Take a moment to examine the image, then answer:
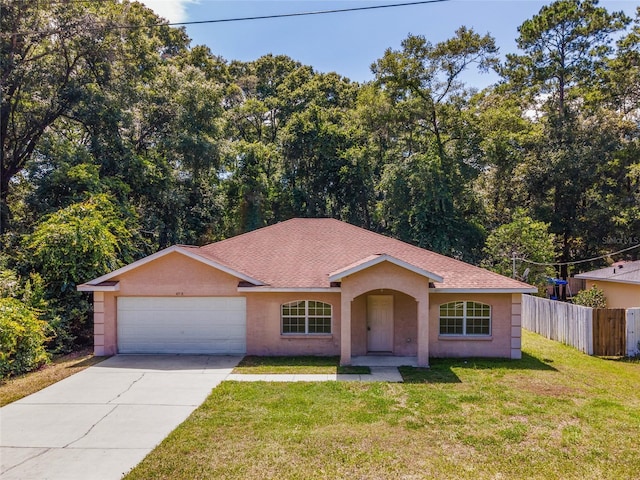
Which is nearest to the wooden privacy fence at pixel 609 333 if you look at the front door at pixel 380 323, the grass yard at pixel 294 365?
the front door at pixel 380 323

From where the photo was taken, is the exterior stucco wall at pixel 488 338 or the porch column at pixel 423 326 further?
the exterior stucco wall at pixel 488 338

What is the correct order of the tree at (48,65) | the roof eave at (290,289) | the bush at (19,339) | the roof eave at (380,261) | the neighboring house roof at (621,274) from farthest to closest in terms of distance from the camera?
the neighboring house roof at (621,274)
the tree at (48,65)
the roof eave at (290,289)
the roof eave at (380,261)
the bush at (19,339)

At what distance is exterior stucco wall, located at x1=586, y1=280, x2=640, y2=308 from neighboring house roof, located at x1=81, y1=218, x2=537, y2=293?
10.0 metres

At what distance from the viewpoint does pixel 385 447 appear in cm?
757

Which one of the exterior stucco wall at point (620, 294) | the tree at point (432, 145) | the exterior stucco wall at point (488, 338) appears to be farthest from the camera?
the tree at point (432, 145)

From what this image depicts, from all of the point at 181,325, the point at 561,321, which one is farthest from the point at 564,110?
the point at 181,325

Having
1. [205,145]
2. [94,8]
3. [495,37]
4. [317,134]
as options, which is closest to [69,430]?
[205,145]

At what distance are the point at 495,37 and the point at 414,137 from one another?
7954mm

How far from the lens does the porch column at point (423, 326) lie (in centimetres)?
1308

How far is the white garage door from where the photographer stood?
14.7 m

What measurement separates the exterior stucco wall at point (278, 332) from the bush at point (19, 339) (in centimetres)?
629

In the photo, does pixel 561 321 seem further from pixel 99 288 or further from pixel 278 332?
pixel 99 288

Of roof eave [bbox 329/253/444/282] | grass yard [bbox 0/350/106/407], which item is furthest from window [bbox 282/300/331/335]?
grass yard [bbox 0/350/106/407]

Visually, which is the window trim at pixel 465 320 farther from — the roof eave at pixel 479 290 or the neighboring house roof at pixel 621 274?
the neighboring house roof at pixel 621 274
